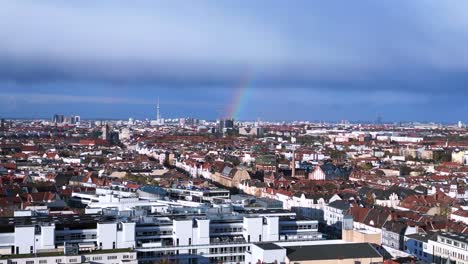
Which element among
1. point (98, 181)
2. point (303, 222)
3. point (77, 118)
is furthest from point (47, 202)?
point (77, 118)

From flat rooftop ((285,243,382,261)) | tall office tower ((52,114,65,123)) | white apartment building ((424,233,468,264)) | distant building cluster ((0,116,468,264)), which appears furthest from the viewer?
tall office tower ((52,114,65,123))

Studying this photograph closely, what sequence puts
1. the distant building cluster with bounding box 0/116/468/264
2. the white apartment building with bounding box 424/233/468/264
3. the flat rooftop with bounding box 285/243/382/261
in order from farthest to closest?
the white apartment building with bounding box 424/233/468/264 → the distant building cluster with bounding box 0/116/468/264 → the flat rooftop with bounding box 285/243/382/261

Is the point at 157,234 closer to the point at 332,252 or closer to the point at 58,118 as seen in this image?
the point at 332,252

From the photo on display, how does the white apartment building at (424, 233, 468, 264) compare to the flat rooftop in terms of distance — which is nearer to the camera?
the flat rooftop

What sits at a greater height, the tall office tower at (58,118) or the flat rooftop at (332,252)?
the tall office tower at (58,118)

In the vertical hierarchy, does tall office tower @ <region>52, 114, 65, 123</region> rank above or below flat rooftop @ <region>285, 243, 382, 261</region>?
above

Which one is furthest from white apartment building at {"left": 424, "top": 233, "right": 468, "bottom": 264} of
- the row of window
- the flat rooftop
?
the flat rooftop

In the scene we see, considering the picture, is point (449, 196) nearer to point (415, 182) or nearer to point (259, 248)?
point (415, 182)

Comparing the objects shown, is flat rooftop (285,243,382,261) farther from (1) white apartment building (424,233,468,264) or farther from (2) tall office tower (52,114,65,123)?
(2) tall office tower (52,114,65,123)

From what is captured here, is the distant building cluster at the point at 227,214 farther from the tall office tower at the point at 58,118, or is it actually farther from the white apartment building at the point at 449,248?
the tall office tower at the point at 58,118

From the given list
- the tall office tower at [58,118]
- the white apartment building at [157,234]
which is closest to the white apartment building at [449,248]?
the white apartment building at [157,234]

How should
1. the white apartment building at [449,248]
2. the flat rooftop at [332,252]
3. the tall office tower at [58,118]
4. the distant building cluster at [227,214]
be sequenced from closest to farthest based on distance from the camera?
1. the flat rooftop at [332,252]
2. the distant building cluster at [227,214]
3. the white apartment building at [449,248]
4. the tall office tower at [58,118]
